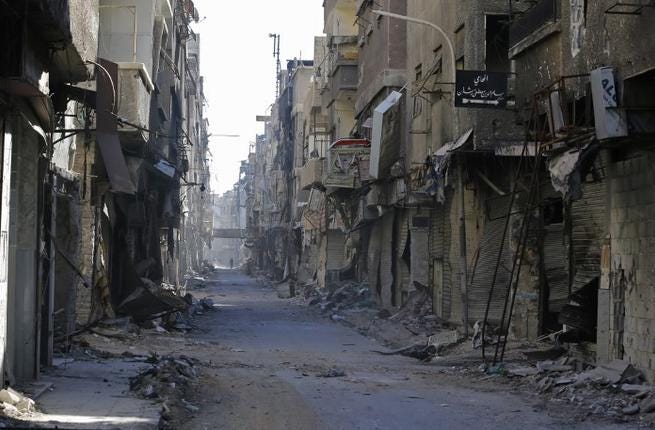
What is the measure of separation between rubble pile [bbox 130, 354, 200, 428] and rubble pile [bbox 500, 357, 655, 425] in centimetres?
490

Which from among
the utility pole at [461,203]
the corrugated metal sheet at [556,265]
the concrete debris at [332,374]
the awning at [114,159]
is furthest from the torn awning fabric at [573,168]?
the utility pole at [461,203]

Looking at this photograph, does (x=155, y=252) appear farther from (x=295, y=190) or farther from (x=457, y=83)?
(x=295, y=190)

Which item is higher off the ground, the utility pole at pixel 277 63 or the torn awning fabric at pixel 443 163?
the utility pole at pixel 277 63

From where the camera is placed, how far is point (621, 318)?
14.3 metres

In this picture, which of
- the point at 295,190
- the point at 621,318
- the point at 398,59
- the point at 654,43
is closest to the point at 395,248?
the point at 398,59

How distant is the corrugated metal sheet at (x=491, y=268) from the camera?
2128cm

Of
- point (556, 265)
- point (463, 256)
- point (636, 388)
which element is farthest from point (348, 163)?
point (636, 388)

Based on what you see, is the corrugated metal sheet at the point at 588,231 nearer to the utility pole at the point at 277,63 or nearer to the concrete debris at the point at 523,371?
the concrete debris at the point at 523,371

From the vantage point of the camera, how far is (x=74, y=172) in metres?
20.8

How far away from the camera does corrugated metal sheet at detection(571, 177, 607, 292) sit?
1593cm

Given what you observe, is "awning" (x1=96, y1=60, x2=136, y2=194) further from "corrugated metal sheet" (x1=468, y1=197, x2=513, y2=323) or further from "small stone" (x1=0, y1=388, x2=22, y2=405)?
"corrugated metal sheet" (x1=468, y1=197, x2=513, y2=323)

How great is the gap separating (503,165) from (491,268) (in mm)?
2310

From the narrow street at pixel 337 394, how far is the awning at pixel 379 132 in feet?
24.5

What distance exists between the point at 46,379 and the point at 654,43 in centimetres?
890
